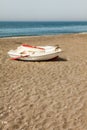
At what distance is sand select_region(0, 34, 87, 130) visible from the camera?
825cm

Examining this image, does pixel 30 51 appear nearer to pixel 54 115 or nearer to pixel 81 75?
pixel 81 75

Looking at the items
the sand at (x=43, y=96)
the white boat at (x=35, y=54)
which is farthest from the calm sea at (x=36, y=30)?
the sand at (x=43, y=96)

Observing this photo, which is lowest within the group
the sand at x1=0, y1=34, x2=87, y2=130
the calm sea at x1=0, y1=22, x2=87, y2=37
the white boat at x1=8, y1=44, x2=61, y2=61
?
the sand at x1=0, y1=34, x2=87, y2=130

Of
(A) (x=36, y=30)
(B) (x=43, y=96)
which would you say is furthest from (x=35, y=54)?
(A) (x=36, y=30)

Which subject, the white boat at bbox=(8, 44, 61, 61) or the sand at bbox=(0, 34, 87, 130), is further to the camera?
the white boat at bbox=(8, 44, 61, 61)

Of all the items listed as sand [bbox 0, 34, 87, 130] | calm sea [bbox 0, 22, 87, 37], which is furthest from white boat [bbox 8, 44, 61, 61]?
calm sea [bbox 0, 22, 87, 37]

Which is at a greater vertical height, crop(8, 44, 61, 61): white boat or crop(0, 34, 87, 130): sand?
crop(8, 44, 61, 61): white boat

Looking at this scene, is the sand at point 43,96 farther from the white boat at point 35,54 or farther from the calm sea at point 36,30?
the calm sea at point 36,30

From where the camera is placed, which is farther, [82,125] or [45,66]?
[45,66]

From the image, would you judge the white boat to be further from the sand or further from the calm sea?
the calm sea

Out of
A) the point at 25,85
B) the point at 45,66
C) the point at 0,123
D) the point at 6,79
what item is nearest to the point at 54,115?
the point at 0,123

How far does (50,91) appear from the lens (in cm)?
1105

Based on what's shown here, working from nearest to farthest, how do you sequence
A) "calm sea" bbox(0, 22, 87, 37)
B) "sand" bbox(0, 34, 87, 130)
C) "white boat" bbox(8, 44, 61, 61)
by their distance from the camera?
"sand" bbox(0, 34, 87, 130) < "white boat" bbox(8, 44, 61, 61) < "calm sea" bbox(0, 22, 87, 37)

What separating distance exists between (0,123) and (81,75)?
6.50 metres
